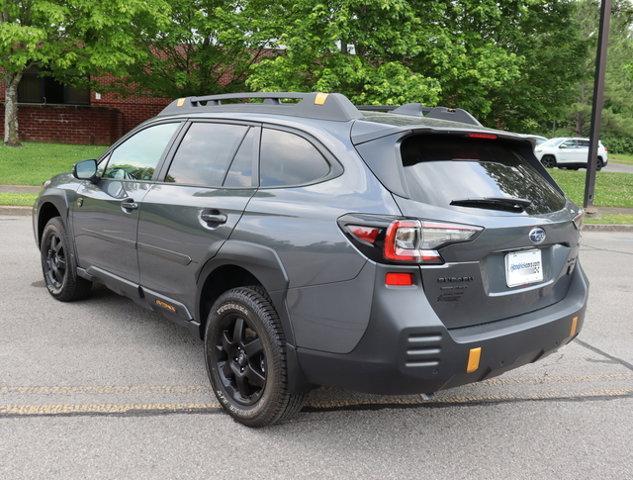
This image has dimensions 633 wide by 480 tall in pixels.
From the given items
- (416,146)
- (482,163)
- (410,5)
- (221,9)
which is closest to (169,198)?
(416,146)

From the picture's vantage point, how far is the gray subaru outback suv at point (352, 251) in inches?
105

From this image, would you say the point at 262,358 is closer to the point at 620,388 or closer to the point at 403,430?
the point at 403,430

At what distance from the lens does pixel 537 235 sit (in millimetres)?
3043

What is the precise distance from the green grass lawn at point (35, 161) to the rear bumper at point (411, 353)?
1409cm

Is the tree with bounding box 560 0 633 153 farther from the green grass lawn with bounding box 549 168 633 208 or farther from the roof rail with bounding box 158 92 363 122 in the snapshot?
the roof rail with bounding box 158 92 363 122

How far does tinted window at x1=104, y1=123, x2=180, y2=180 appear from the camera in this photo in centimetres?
420

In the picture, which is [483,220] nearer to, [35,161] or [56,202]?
[56,202]

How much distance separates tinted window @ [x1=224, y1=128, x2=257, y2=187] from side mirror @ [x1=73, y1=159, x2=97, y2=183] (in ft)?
5.68

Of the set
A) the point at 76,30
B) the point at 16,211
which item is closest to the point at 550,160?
the point at 76,30

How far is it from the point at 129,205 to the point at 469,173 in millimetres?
2313

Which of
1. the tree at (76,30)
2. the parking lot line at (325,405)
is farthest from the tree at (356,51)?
the parking lot line at (325,405)

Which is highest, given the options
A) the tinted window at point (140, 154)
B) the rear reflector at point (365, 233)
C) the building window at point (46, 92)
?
the building window at point (46, 92)

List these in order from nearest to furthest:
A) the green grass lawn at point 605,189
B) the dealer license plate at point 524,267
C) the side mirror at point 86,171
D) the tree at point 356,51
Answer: the dealer license plate at point 524,267, the side mirror at point 86,171, the tree at point 356,51, the green grass lawn at point 605,189

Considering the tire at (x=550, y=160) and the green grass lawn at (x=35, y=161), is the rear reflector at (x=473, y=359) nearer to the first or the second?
the green grass lawn at (x=35, y=161)
